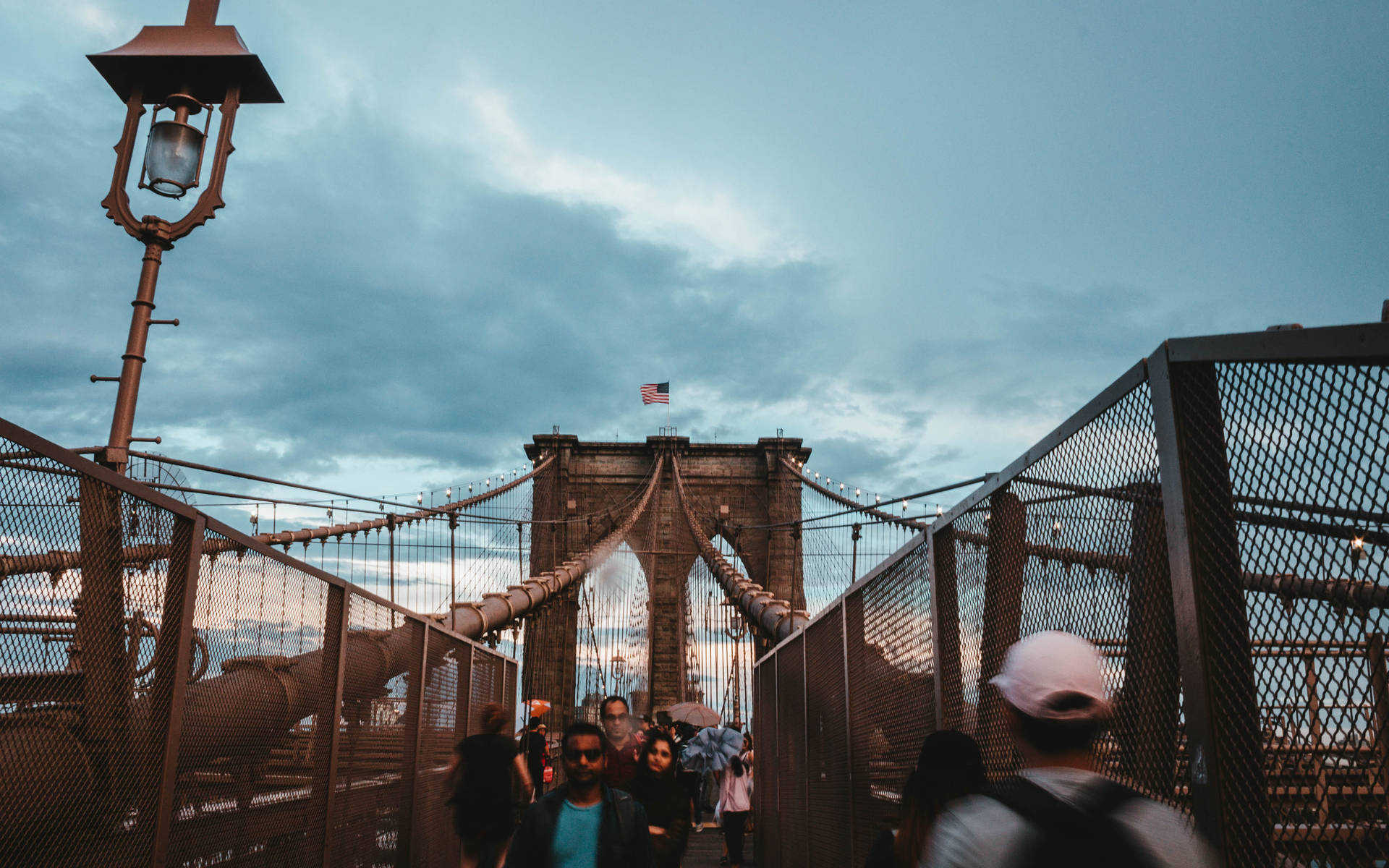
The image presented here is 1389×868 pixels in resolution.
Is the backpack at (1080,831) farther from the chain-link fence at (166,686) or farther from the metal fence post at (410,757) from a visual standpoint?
the metal fence post at (410,757)

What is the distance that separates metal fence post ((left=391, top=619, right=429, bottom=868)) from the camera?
5156mm

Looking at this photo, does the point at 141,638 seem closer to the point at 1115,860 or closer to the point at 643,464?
the point at 1115,860

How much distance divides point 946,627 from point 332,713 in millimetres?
2551

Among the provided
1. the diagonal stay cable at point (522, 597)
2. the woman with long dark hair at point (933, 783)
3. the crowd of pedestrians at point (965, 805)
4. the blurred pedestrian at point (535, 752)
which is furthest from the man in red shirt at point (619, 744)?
the diagonal stay cable at point (522, 597)

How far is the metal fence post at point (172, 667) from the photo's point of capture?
8.68ft

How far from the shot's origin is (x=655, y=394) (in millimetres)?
31109

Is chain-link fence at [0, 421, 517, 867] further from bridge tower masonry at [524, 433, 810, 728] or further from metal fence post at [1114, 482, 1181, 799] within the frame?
bridge tower masonry at [524, 433, 810, 728]

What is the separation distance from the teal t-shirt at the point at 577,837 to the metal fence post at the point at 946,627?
984mm

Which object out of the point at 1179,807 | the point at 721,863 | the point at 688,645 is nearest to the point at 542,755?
the point at 721,863

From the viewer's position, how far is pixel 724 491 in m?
30.8

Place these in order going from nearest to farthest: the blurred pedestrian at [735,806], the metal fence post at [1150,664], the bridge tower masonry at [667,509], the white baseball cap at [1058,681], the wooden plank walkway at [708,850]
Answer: the white baseball cap at [1058,681], the metal fence post at [1150,664], the blurred pedestrian at [735,806], the wooden plank walkway at [708,850], the bridge tower masonry at [667,509]

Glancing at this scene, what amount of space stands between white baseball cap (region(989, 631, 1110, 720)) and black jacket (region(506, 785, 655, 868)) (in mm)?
1684

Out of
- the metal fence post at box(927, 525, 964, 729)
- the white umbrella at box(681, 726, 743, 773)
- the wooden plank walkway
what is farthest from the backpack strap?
the wooden plank walkway

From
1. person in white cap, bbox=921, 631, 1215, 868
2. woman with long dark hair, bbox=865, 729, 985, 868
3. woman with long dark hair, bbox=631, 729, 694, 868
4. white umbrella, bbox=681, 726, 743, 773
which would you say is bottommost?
white umbrella, bbox=681, 726, 743, 773
